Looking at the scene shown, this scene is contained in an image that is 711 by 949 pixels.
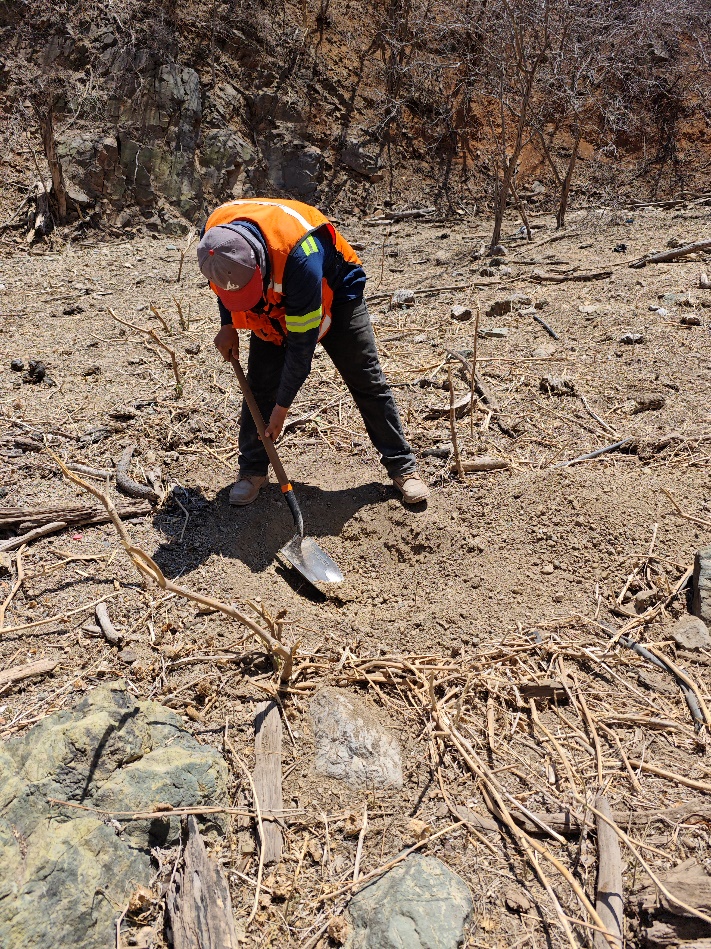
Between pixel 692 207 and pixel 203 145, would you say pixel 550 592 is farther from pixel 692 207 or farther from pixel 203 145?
pixel 203 145

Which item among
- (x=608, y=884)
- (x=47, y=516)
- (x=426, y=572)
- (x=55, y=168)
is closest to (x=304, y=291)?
(x=426, y=572)

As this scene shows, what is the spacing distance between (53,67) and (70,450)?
20.1ft

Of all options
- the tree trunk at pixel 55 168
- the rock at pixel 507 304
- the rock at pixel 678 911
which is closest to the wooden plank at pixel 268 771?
the rock at pixel 678 911

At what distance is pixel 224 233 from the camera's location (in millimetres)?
2334

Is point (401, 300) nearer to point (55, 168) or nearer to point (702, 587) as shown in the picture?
point (702, 587)

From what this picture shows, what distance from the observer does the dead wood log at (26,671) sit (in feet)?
7.31

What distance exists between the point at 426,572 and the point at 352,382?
917 millimetres

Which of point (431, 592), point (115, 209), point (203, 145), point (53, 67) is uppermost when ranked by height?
point (53, 67)

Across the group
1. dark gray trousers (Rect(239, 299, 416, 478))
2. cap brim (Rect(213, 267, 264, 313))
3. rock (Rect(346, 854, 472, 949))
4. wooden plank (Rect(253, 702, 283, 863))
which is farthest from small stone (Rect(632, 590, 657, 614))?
cap brim (Rect(213, 267, 264, 313))

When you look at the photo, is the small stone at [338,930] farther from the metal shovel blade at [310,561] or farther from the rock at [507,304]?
the rock at [507,304]

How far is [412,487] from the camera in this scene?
315 cm

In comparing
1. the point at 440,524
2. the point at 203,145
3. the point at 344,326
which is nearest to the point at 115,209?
the point at 203,145

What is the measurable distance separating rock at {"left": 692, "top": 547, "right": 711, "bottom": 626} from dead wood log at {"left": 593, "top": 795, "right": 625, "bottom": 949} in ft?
3.06

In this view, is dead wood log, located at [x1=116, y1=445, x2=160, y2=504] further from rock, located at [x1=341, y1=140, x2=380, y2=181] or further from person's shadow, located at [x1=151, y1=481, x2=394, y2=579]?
rock, located at [x1=341, y1=140, x2=380, y2=181]
